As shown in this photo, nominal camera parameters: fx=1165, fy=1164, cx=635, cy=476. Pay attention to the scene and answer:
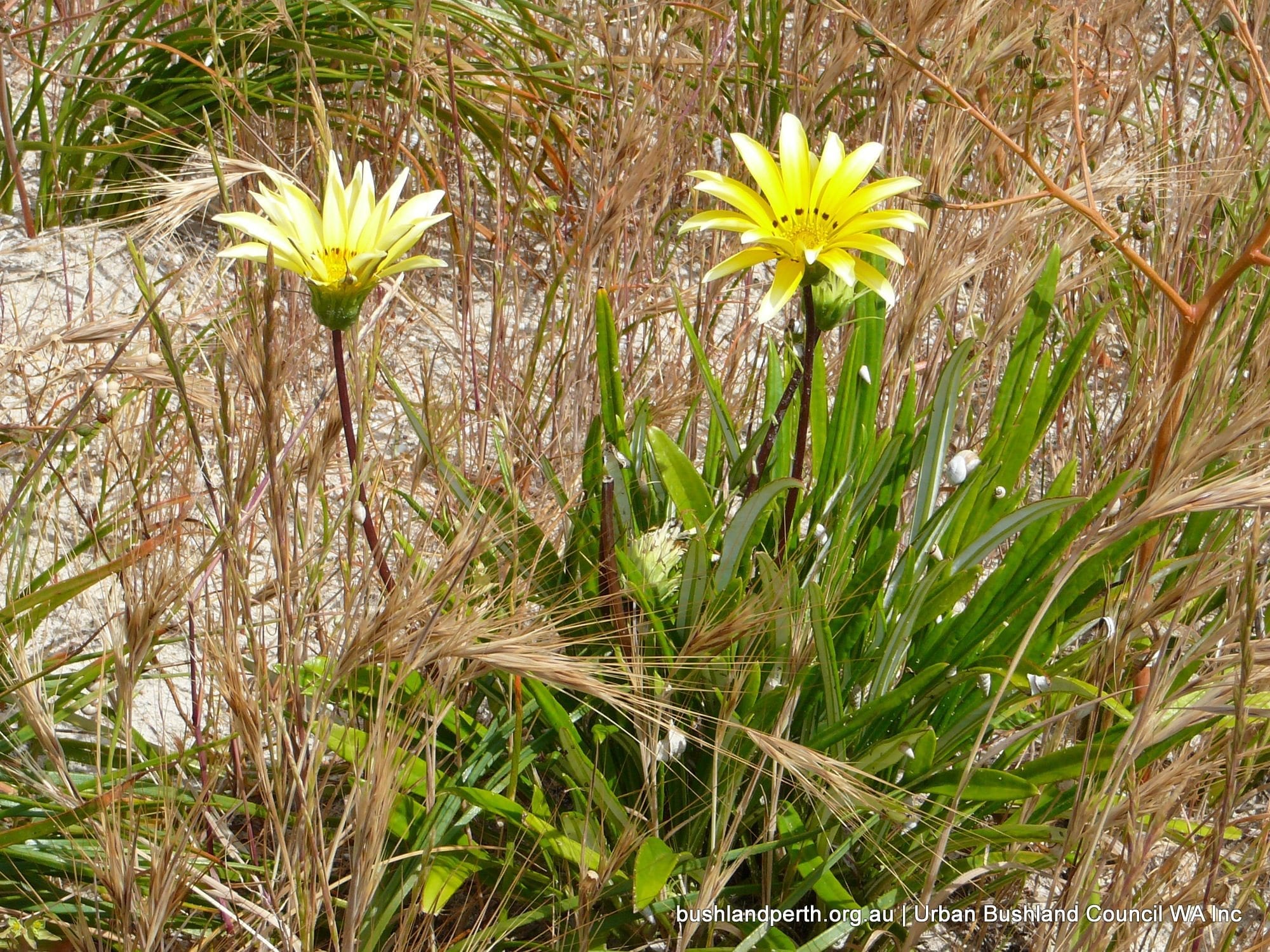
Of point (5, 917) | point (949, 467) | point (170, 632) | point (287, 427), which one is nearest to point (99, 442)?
point (287, 427)

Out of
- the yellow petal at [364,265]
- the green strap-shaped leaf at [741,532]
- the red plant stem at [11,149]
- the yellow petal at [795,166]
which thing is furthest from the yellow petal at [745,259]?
the red plant stem at [11,149]

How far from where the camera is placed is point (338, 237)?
47.3 inches

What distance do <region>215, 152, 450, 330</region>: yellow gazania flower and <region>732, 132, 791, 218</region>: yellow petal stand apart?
35 centimetres

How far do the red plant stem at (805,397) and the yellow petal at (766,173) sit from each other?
0.38 feet

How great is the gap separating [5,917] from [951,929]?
109 cm

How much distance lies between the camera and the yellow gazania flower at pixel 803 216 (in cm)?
118

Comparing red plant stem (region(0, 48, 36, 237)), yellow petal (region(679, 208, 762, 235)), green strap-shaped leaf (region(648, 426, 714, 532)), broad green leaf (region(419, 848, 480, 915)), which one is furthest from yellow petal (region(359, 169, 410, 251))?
red plant stem (region(0, 48, 36, 237))

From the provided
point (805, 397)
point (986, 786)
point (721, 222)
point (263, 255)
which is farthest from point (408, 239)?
point (986, 786)

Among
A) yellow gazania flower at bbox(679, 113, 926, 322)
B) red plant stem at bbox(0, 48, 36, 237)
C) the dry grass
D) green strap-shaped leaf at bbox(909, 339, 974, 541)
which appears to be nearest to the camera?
the dry grass

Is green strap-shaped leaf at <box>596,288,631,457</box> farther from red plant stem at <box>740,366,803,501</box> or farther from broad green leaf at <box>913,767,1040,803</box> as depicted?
broad green leaf at <box>913,767,1040,803</box>

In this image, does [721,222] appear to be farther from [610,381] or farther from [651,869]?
[651,869]

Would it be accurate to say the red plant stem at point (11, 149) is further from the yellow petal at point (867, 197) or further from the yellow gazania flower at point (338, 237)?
the yellow petal at point (867, 197)

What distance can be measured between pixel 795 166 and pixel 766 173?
0.12ft

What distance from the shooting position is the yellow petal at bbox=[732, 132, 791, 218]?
4.24ft
